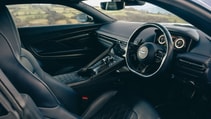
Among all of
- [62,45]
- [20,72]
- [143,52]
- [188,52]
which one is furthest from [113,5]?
[62,45]

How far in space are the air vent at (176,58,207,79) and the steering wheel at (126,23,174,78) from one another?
20 centimetres

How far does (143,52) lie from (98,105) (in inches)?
23.0

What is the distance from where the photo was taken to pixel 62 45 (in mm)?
4152

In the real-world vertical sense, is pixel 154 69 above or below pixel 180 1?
below

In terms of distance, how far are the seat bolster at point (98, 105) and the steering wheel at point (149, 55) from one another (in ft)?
1.18

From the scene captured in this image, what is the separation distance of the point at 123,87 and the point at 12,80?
1316 millimetres

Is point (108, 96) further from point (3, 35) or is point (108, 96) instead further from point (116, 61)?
point (3, 35)

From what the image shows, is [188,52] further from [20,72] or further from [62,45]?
[62,45]

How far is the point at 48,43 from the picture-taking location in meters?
4.07

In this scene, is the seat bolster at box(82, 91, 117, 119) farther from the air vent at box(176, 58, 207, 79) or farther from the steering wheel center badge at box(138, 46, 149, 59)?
the air vent at box(176, 58, 207, 79)

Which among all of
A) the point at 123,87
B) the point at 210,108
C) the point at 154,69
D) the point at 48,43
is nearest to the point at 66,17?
the point at 48,43

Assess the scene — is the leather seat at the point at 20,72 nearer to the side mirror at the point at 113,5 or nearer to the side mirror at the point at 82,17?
the side mirror at the point at 113,5

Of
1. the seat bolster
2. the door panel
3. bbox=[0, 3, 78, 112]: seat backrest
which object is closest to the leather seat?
bbox=[0, 3, 78, 112]: seat backrest

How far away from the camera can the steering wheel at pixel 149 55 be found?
217 centimetres
